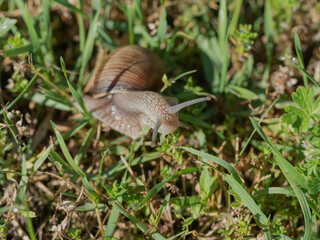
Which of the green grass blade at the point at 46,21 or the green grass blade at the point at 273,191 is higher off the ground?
the green grass blade at the point at 46,21

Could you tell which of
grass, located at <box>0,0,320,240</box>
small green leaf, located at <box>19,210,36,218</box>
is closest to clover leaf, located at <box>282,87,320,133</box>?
grass, located at <box>0,0,320,240</box>

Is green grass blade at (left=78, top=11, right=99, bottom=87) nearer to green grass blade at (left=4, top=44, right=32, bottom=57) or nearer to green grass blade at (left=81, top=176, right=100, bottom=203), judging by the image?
green grass blade at (left=4, top=44, right=32, bottom=57)

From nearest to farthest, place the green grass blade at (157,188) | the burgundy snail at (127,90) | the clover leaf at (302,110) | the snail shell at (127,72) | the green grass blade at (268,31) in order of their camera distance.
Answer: the green grass blade at (157,188)
the clover leaf at (302,110)
the burgundy snail at (127,90)
the snail shell at (127,72)
the green grass blade at (268,31)

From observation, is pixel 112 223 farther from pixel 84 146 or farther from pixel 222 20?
pixel 222 20

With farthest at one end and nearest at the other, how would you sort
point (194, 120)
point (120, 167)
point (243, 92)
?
point (243, 92) < point (194, 120) < point (120, 167)

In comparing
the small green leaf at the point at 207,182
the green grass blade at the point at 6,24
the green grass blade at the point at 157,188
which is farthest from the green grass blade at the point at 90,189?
the green grass blade at the point at 6,24

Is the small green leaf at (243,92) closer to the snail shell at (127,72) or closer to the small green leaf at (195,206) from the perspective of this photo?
the snail shell at (127,72)

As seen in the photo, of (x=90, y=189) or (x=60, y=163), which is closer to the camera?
(x=90, y=189)

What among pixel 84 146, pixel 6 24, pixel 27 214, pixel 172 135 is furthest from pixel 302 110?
pixel 6 24

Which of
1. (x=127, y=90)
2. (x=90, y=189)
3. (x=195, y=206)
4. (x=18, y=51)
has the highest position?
(x=18, y=51)
